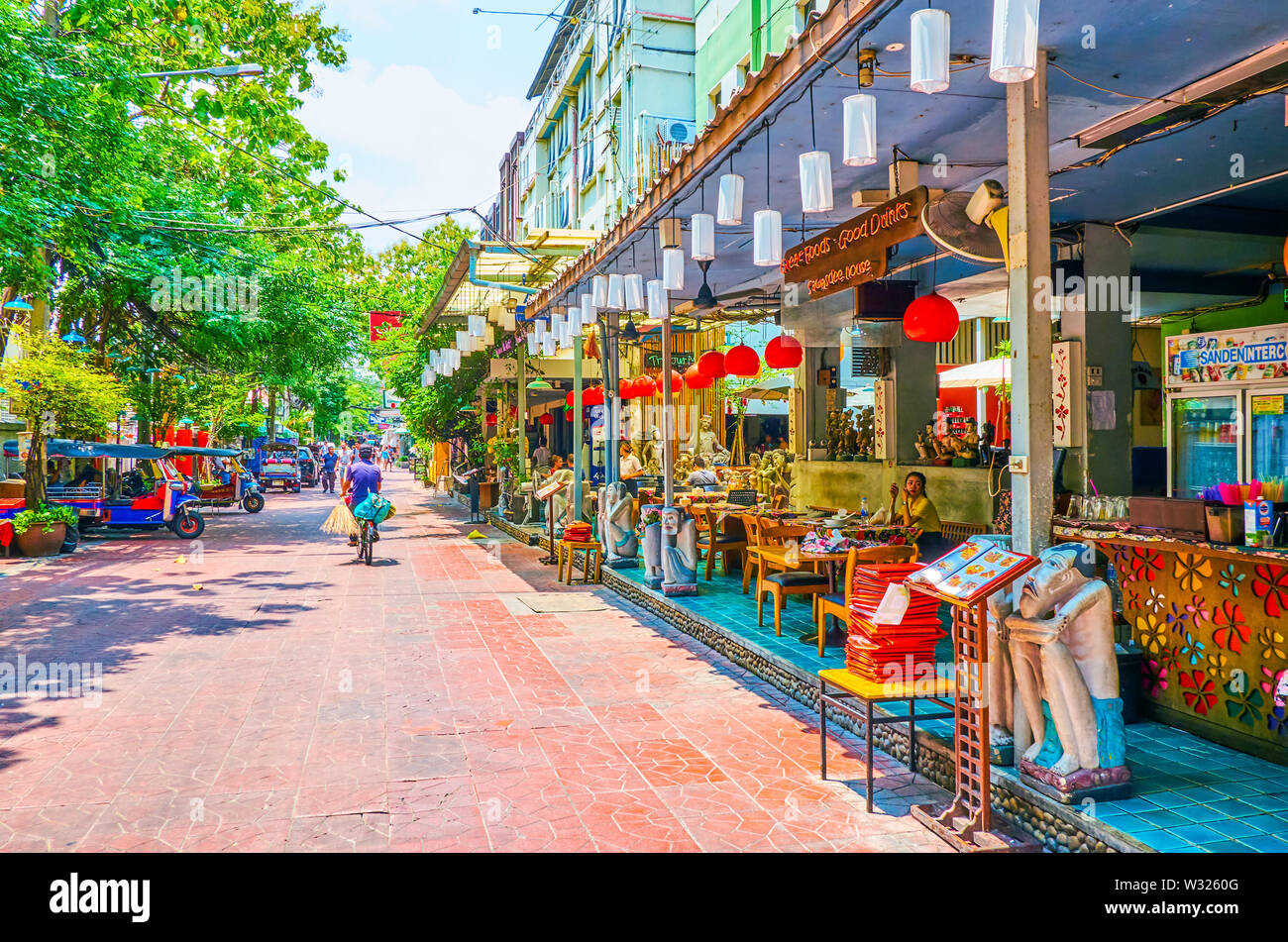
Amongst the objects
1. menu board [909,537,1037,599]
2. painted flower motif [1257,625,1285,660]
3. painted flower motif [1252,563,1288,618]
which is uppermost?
menu board [909,537,1037,599]

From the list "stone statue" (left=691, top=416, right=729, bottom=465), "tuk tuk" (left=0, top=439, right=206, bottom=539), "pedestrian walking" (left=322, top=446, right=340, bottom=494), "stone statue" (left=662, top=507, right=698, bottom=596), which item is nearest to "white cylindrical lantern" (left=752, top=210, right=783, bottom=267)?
"stone statue" (left=662, top=507, right=698, bottom=596)

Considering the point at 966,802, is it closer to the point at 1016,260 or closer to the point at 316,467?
the point at 1016,260

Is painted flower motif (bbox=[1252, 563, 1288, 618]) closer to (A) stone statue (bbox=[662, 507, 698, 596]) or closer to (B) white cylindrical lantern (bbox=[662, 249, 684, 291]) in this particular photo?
(B) white cylindrical lantern (bbox=[662, 249, 684, 291])

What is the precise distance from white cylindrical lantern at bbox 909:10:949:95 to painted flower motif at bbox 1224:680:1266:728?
3.38 m

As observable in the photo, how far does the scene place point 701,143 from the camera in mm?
6816

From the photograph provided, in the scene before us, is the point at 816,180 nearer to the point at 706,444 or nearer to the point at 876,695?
the point at 876,695

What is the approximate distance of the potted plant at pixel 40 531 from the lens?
1398cm

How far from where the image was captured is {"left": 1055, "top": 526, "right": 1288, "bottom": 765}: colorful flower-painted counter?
4387 millimetres

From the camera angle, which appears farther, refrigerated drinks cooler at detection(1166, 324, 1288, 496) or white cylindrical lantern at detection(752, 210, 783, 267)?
refrigerated drinks cooler at detection(1166, 324, 1288, 496)

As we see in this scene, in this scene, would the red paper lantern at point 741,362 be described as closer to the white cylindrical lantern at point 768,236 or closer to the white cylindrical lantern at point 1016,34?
the white cylindrical lantern at point 768,236

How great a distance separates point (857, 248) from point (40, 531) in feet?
45.1

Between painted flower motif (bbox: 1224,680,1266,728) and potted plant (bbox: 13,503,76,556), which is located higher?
potted plant (bbox: 13,503,76,556)

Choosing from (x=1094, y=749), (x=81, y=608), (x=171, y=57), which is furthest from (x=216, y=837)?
(x=171, y=57)
